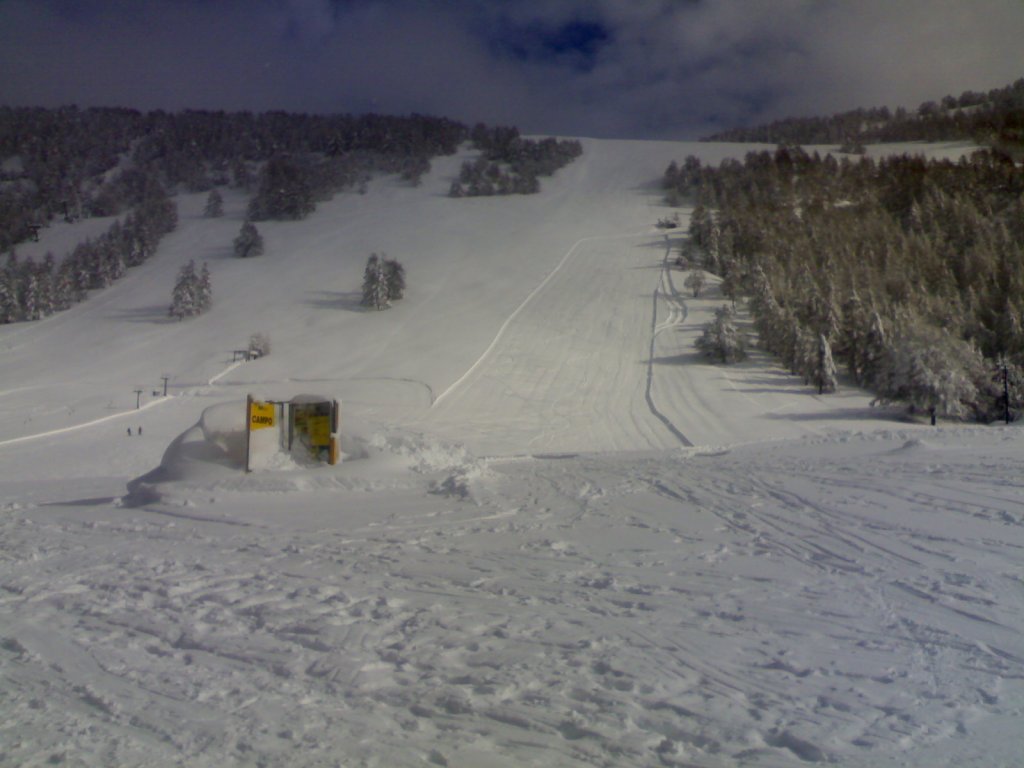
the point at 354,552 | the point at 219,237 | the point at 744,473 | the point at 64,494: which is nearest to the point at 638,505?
the point at 744,473

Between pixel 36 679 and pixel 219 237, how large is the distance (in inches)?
3523

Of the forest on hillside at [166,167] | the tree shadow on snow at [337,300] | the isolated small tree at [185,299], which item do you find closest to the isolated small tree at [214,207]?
the forest on hillside at [166,167]

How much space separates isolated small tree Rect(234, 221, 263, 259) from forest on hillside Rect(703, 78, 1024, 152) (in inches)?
2679

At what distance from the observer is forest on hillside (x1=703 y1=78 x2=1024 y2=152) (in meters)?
53.2

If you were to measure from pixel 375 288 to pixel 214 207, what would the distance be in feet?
Result: 151

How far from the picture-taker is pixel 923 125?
331 feet

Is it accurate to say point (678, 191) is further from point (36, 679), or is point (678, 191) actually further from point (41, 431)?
point (36, 679)

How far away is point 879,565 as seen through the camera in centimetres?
639

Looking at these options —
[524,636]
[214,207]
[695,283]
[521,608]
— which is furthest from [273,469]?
[214,207]

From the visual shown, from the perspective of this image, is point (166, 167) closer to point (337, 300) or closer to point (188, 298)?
point (188, 298)

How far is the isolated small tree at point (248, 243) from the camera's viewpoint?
77.7 m

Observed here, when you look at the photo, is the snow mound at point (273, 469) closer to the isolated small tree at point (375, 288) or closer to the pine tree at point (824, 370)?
the pine tree at point (824, 370)

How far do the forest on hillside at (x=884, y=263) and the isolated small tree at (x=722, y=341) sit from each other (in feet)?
8.80

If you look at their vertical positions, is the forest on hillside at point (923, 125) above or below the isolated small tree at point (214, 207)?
above
